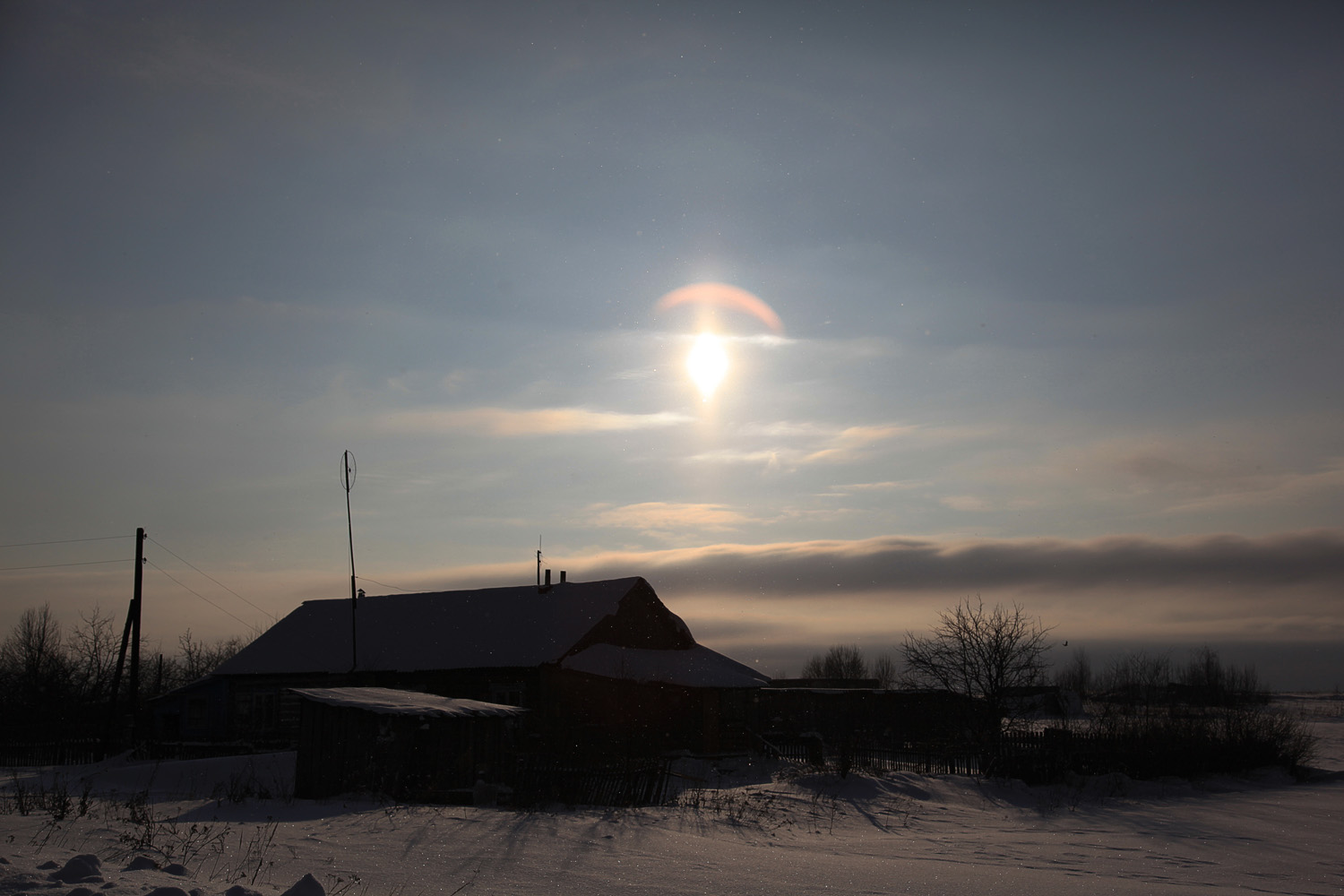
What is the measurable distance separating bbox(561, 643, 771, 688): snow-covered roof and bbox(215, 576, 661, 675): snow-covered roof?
77 centimetres

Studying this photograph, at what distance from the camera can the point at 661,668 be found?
31.9m

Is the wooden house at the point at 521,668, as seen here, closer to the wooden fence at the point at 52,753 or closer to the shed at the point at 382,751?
the wooden fence at the point at 52,753

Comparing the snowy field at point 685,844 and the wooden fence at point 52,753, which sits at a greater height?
the snowy field at point 685,844

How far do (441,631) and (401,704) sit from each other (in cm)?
1756

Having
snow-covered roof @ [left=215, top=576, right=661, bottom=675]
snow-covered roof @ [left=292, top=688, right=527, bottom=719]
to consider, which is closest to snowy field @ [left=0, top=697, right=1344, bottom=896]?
snow-covered roof @ [left=292, top=688, right=527, bottom=719]

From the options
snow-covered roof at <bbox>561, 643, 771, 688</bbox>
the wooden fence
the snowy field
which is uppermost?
snow-covered roof at <bbox>561, 643, 771, 688</bbox>

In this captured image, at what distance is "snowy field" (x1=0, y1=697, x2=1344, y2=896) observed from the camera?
30.0 ft

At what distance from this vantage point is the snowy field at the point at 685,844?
9148 mm

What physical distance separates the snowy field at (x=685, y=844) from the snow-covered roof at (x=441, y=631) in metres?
11.5

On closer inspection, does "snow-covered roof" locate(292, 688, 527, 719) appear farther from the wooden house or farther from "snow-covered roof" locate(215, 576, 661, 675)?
"snow-covered roof" locate(215, 576, 661, 675)

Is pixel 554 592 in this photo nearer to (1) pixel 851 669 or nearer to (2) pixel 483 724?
(2) pixel 483 724

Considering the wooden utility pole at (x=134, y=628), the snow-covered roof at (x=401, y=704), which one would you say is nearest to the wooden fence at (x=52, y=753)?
the wooden utility pole at (x=134, y=628)

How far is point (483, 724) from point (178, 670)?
6123 cm

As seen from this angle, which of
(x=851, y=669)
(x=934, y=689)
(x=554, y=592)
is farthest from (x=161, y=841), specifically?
Result: (x=851, y=669)
